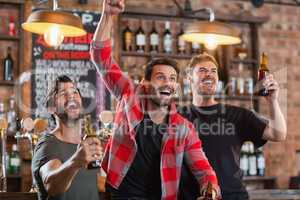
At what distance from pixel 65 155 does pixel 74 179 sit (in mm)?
101

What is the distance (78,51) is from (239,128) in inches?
115

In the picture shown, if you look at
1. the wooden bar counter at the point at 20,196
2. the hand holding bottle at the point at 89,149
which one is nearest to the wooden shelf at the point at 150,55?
the wooden bar counter at the point at 20,196

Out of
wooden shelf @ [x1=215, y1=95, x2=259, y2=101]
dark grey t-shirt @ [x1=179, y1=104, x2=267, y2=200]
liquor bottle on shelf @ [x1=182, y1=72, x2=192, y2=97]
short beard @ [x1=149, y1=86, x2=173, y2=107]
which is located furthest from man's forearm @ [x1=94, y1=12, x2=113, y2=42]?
wooden shelf @ [x1=215, y1=95, x2=259, y2=101]

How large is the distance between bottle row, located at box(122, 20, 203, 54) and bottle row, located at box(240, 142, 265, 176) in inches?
44.5

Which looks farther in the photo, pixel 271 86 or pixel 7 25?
pixel 7 25

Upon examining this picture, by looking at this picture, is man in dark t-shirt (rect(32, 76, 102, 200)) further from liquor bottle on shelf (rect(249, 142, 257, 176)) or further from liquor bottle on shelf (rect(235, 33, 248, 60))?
liquor bottle on shelf (rect(235, 33, 248, 60))

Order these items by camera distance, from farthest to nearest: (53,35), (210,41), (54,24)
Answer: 1. (210,41)
2. (53,35)
3. (54,24)

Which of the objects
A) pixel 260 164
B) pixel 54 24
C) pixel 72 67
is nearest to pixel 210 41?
pixel 54 24

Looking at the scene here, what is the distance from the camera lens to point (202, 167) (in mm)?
2074

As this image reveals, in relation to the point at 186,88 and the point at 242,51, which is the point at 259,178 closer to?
the point at 186,88

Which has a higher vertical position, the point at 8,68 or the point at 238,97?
the point at 8,68

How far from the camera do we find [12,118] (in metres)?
4.72

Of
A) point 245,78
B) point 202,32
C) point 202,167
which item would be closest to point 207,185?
point 202,167

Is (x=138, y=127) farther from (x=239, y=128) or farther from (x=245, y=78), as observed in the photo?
(x=245, y=78)
